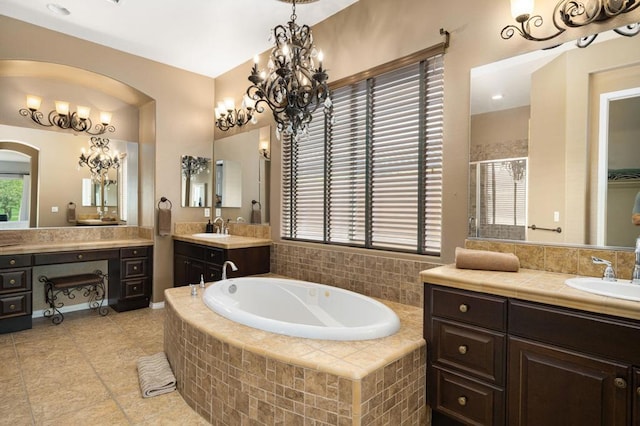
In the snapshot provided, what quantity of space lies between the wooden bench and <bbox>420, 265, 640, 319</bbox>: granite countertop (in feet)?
12.9

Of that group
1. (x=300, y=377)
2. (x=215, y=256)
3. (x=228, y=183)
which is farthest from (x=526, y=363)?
(x=228, y=183)

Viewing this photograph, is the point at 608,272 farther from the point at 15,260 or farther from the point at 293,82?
the point at 15,260

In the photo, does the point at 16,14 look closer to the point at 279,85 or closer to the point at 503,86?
the point at 279,85

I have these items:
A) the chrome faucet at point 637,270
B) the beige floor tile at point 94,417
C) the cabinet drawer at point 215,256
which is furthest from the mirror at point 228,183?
the chrome faucet at point 637,270

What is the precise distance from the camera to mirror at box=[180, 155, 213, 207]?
471cm

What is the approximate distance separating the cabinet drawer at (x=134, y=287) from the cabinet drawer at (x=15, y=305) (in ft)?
3.03

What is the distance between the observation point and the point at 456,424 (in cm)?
196

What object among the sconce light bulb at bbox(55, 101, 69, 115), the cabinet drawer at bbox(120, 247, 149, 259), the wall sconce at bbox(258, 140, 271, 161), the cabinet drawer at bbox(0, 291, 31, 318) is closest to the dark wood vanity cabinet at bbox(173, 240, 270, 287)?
the cabinet drawer at bbox(120, 247, 149, 259)

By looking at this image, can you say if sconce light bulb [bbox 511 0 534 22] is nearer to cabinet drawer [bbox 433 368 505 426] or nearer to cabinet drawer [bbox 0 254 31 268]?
cabinet drawer [bbox 433 368 505 426]

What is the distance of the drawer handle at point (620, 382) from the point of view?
137 centimetres

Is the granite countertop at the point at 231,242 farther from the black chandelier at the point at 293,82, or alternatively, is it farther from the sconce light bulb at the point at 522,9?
the sconce light bulb at the point at 522,9

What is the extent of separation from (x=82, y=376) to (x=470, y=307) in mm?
2934

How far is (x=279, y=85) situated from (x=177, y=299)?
1.86 meters

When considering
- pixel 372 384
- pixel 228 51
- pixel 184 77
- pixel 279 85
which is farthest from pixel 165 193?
pixel 372 384
